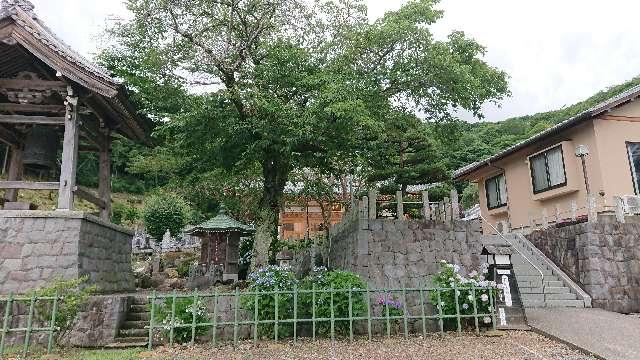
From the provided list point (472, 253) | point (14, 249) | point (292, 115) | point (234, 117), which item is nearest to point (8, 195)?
point (14, 249)

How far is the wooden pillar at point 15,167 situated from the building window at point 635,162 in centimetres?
1986

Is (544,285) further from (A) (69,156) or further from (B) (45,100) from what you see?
(B) (45,100)

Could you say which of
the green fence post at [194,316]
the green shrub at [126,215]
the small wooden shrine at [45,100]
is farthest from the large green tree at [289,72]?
the green shrub at [126,215]

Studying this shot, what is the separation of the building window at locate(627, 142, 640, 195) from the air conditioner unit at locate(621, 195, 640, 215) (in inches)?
69.8

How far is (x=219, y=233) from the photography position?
18.9m

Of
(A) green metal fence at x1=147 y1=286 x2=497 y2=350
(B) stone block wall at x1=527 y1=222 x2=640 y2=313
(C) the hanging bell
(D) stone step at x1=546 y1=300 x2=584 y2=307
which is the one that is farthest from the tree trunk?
(B) stone block wall at x1=527 y1=222 x2=640 y2=313

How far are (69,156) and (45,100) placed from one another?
6.60ft

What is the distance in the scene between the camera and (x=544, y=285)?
13086 mm

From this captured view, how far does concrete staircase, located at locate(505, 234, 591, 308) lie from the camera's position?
12.4m

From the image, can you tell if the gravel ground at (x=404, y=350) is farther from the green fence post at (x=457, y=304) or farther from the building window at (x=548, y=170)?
the building window at (x=548, y=170)

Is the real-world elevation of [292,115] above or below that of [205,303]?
above

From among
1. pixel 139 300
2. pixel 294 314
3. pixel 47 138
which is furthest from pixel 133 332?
pixel 47 138

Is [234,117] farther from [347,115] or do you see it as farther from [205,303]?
[205,303]

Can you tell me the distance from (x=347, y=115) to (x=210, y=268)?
11326 mm
